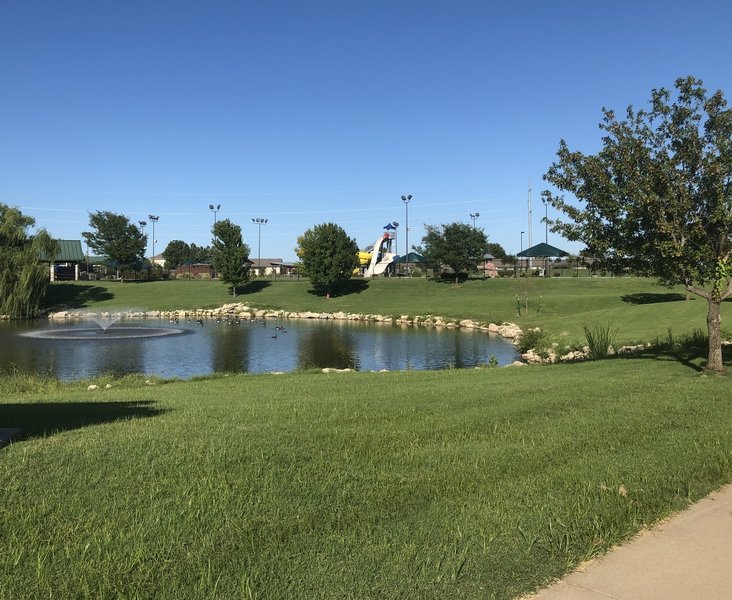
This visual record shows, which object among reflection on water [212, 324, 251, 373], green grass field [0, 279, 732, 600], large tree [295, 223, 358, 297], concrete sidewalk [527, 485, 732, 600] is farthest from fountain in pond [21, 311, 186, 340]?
concrete sidewalk [527, 485, 732, 600]

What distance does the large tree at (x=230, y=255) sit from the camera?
2630 inches

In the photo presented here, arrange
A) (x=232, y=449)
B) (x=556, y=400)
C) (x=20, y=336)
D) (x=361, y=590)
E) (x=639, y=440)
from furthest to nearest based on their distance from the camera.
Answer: (x=20, y=336)
(x=556, y=400)
(x=639, y=440)
(x=232, y=449)
(x=361, y=590)

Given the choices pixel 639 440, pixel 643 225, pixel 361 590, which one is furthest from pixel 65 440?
pixel 643 225

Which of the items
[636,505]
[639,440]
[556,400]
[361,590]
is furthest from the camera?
[556,400]

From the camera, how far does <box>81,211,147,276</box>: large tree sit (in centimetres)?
8181

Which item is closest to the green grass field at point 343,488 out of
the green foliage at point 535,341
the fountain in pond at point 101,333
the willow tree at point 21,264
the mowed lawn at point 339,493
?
the mowed lawn at point 339,493

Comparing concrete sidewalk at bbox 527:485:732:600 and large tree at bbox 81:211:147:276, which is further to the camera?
large tree at bbox 81:211:147:276

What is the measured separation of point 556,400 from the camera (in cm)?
955

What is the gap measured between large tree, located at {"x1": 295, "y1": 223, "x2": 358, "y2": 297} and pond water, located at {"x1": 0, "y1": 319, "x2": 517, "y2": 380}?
19805 millimetres

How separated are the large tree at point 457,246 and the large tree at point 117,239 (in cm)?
4288

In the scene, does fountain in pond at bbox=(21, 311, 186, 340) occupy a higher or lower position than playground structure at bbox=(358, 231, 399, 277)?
lower

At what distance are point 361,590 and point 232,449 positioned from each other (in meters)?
2.95

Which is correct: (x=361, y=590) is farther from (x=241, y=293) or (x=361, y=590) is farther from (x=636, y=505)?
(x=241, y=293)

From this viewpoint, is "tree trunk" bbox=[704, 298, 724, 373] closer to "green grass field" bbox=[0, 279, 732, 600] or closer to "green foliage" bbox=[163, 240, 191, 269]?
"green grass field" bbox=[0, 279, 732, 600]
